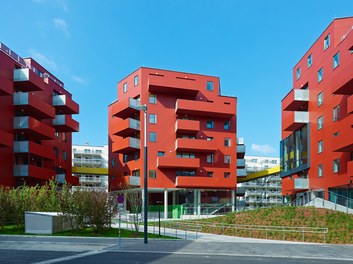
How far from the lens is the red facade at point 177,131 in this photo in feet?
181

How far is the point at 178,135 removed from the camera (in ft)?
190

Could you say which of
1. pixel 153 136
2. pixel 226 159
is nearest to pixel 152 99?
pixel 153 136

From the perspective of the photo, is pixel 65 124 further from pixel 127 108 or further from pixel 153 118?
pixel 153 118

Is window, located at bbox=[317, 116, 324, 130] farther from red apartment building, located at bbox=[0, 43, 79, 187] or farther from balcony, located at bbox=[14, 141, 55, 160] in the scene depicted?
balcony, located at bbox=[14, 141, 55, 160]

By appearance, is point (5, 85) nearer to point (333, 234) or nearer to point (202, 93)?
point (202, 93)

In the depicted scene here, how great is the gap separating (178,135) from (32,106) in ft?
64.1

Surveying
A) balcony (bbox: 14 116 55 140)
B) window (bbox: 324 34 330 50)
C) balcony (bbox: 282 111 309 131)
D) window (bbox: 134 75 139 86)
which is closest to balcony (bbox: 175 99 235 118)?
window (bbox: 134 75 139 86)

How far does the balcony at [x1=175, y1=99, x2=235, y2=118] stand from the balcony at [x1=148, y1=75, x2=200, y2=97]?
176 centimetres

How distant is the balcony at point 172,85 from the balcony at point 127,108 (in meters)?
2.83

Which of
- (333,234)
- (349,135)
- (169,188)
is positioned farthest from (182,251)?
(169,188)

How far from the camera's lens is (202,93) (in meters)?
59.2

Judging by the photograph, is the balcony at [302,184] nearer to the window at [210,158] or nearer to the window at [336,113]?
the window at [336,113]

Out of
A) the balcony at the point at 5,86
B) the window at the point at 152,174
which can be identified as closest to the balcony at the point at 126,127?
the window at the point at 152,174

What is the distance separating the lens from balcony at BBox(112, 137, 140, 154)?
5575cm
